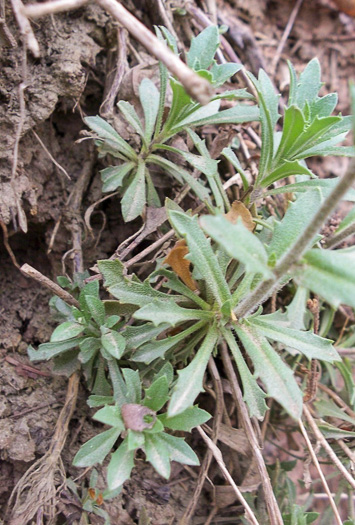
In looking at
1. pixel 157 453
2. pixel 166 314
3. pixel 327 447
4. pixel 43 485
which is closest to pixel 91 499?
pixel 43 485

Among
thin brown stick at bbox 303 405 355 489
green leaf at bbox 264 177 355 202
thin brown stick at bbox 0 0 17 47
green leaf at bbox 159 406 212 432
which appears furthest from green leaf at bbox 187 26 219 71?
thin brown stick at bbox 303 405 355 489

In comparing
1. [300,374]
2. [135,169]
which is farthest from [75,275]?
[300,374]

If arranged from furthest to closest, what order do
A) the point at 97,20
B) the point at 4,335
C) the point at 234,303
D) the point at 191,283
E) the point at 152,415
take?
the point at 97,20, the point at 4,335, the point at 191,283, the point at 234,303, the point at 152,415

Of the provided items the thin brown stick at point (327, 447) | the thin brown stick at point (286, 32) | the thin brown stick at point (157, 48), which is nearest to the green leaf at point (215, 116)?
the thin brown stick at point (157, 48)

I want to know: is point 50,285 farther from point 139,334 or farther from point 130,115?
point 130,115

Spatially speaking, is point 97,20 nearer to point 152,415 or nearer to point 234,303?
point 234,303
